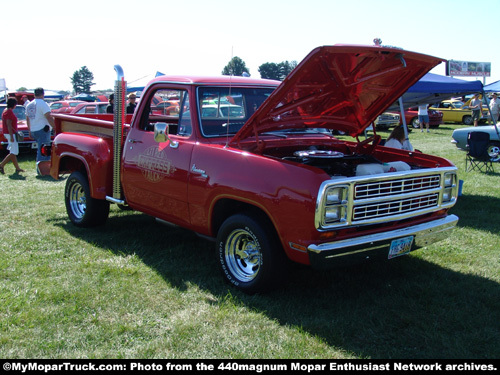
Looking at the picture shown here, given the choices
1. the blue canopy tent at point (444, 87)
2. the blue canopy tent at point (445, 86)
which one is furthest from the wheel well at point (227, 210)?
the blue canopy tent at point (445, 86)

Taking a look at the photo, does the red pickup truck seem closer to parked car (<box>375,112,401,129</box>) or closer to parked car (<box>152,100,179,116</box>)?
parked car (<box>152,100,179,116</box>)

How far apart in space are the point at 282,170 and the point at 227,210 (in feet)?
3.08

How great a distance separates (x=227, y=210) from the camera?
4.66 metres

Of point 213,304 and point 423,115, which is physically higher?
point 423,115

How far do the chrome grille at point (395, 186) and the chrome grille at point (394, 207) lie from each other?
0.27 ft

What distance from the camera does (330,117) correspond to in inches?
201

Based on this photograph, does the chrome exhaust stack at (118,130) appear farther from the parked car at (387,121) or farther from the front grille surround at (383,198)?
the parked car at (387,121)

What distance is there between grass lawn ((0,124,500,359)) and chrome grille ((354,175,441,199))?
0.95 m

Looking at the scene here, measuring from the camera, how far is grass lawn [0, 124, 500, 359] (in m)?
3.48

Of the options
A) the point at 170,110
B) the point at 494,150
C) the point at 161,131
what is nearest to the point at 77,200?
the point at 170,110

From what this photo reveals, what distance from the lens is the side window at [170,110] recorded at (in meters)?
5.04

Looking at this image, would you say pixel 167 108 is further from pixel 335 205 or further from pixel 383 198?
pixel 383 198
